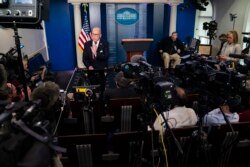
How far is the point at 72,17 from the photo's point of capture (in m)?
7.05

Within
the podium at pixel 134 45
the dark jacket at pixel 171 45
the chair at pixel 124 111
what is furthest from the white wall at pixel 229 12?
the chair at pixel 124 111

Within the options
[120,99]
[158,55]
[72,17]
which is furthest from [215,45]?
[120,99]

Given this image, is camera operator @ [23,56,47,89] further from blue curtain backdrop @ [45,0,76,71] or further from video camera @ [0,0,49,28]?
blue curtain backdrop @ [45,0,76,71]

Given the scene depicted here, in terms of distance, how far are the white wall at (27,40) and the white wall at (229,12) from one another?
548 cm

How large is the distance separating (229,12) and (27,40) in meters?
5.71

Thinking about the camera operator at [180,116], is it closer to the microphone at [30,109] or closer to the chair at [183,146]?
the chair at [183,146]

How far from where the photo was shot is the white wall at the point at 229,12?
633 centimetres

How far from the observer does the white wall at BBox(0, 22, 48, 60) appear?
4244mm

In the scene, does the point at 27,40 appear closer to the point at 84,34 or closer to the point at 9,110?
the point at 84,34

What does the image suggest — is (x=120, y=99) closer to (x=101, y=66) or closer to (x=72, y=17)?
(x=101, y=66)

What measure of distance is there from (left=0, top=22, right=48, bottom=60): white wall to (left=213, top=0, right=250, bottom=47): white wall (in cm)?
548

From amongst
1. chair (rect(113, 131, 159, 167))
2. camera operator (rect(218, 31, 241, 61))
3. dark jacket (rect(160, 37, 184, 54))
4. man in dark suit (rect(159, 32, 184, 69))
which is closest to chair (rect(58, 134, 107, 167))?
chair (rect(113, 131, 159, 167))

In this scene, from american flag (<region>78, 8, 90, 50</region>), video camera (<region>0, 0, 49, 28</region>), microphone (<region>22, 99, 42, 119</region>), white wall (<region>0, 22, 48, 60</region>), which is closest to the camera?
microphone (<region>22, 99, 42, 119</region>)

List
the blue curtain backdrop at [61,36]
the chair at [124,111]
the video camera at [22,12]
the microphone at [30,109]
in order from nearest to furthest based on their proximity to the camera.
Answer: the microphone at [30,109], the video camera at [22,12], the chair at [124,111], the blue curtain backdrop at [61,36]
